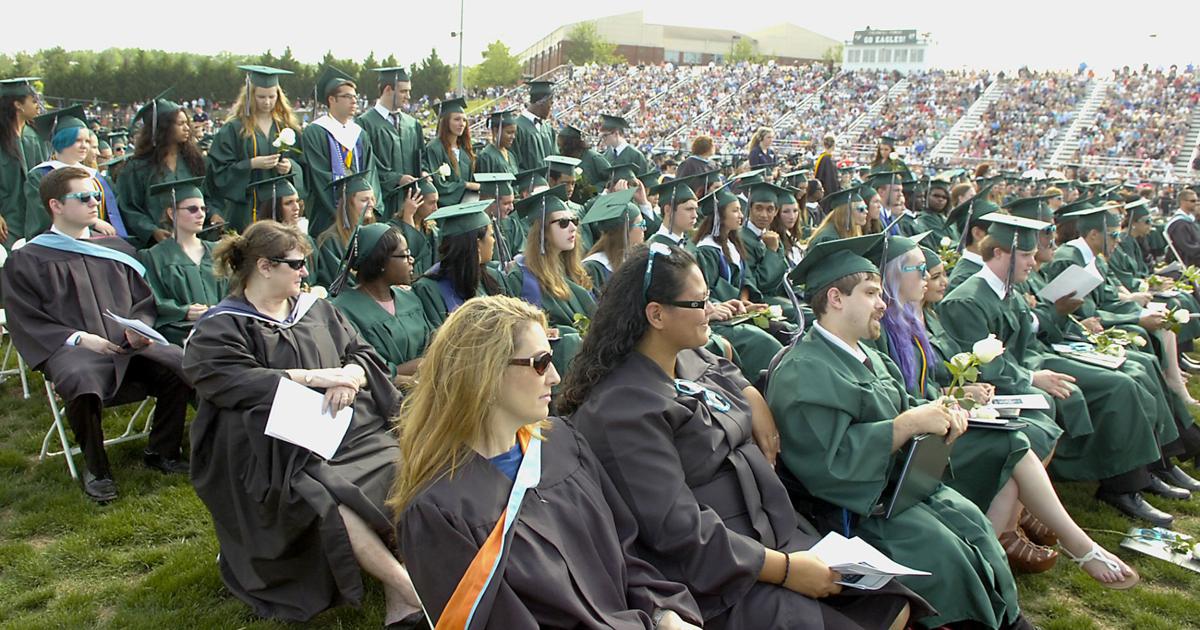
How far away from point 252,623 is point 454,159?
19.8 feet

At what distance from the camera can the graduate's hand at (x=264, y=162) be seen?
7105 mm

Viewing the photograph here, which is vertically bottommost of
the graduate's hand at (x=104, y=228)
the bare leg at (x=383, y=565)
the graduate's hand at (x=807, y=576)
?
the bare leg at (x=383, y=565)

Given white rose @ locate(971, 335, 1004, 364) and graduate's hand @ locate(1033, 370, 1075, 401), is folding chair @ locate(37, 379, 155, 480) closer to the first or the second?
white rose @ locate(971, 335, 1004, 364)

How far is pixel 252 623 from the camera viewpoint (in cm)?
381

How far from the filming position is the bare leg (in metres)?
3.53

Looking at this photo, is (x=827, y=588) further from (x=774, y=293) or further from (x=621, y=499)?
(x=774, y=293)

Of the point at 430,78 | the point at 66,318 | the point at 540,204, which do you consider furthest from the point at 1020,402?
the point at 430,78

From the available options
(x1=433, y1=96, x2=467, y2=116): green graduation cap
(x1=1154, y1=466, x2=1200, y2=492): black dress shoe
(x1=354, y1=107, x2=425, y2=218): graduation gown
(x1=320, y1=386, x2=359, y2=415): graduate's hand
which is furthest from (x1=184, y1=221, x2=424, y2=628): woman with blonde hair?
(x1=433, y1=96, x2=467, y2=116): green graduation cap

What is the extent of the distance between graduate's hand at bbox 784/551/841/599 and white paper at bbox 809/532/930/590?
45mm

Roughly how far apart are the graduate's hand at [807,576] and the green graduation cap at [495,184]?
4.76m

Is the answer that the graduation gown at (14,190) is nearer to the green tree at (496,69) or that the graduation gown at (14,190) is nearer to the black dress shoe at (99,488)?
the black dress shoe at (99,488)

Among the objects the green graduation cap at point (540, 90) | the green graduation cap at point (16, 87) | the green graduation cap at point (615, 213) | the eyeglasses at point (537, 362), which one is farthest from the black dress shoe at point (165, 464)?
the green graduation cap at point (540, 90)

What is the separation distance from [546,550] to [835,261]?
1950 mm

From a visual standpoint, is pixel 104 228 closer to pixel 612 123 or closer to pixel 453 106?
pixel 453 106
